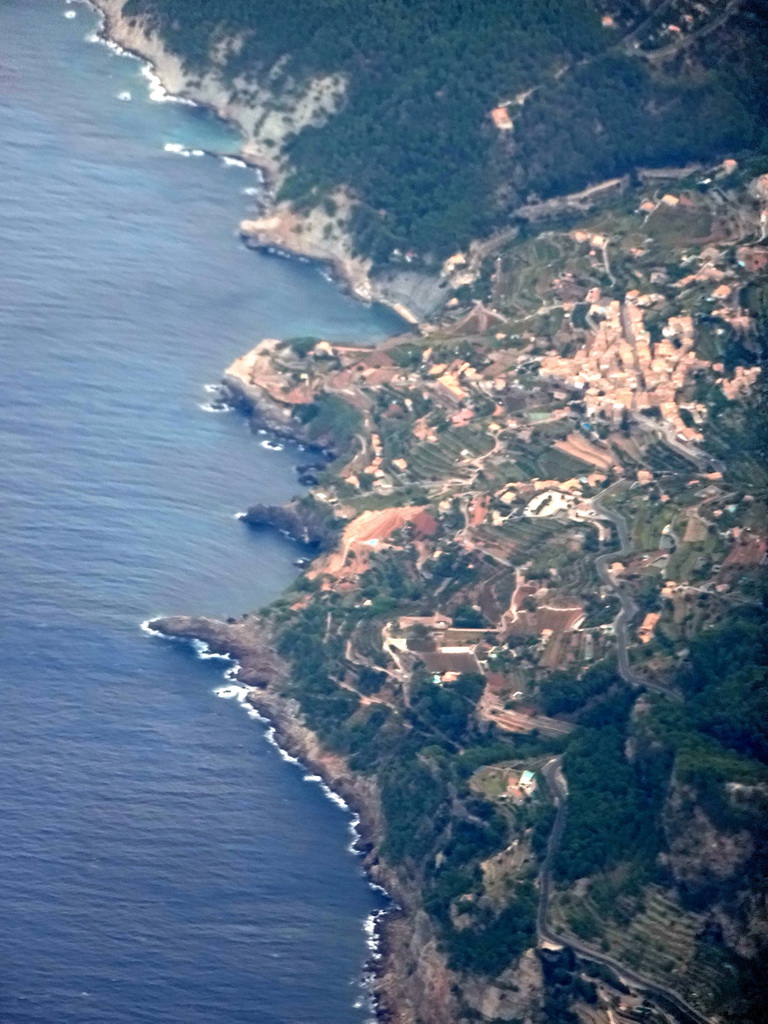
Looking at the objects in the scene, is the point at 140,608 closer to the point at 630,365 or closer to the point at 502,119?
the point at 630,365

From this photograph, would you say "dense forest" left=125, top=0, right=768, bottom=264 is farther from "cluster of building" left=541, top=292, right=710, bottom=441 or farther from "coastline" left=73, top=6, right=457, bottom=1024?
"coastline" left=73, top=6, right=457, bottom=1024

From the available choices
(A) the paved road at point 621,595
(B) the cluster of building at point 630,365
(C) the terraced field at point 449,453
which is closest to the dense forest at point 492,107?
(B) the cluster of building at point 630,365

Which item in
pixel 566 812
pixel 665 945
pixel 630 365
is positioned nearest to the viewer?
pixel 665 945

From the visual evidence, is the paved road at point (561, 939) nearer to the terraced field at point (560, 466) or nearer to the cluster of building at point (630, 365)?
the terraced field at point (560, 466)

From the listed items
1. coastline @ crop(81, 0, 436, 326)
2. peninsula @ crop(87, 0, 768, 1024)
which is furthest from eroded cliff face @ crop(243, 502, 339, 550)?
coastline @ crop(81, 0, 436, 326)

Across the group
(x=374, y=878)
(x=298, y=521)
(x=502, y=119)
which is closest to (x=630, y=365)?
(x=298, y=521)

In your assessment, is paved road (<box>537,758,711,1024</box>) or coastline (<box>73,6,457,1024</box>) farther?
coastline (<box>73,6,457,1024</box>)
